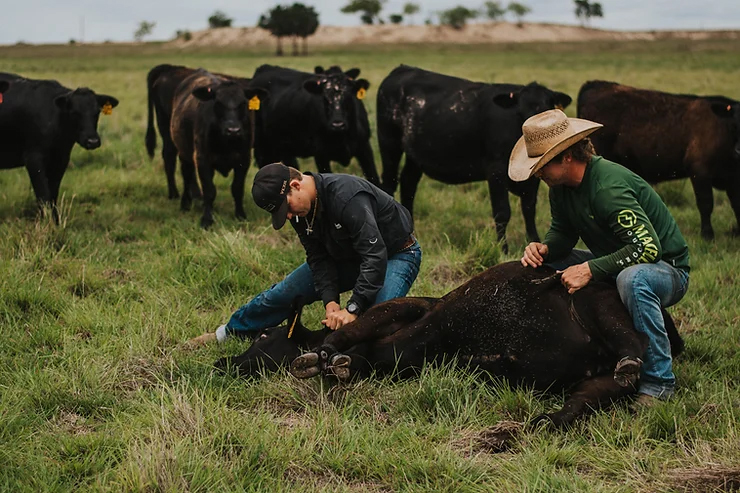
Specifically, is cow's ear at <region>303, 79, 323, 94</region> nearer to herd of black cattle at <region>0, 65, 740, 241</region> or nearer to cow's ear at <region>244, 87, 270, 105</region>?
herd of black cattle at <region>0, 65, 740, 241</region>

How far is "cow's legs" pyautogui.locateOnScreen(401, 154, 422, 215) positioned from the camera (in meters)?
10.1

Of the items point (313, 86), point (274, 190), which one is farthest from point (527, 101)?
point (274, 190)

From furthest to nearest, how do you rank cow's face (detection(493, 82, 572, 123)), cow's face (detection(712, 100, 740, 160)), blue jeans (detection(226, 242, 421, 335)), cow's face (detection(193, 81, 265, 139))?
1. cow's face (detection(193, 81, 265, 139))
2. cow's face (detection(712, 100, 740, 160))
3. cow's face (detection(493, 82, 572, 123))
4. blue jeans (detection(226, 242, 421, 335))

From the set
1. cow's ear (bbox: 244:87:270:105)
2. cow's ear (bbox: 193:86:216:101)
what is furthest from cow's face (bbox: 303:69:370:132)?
cow's ear (bbox: 193:86:216:101)

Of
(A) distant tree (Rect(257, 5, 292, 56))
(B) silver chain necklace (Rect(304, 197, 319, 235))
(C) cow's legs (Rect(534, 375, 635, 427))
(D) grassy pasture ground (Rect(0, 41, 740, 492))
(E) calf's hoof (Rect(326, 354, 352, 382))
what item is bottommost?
(D) grassy pasture ground (Rect(0, 41, 740, 492))

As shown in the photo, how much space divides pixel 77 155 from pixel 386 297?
29.5 feet

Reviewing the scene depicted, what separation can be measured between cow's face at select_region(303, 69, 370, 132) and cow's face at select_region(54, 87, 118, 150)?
280 cm

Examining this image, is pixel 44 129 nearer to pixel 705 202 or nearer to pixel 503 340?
pixel 503 340

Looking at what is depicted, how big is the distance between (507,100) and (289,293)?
4452 mm

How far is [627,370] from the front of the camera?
392 centimetres

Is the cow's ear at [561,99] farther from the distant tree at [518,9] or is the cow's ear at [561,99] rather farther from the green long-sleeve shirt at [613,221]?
the distant tree at [518,9]

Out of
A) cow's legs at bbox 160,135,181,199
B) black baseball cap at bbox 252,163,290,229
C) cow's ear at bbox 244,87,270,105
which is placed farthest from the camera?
cow's legs at bbox 160,135,181,199

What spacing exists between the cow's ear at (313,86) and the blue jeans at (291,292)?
5.66 m

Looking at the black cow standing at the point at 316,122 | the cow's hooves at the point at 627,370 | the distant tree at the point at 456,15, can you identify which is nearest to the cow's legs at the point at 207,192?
the black cow standing at the point at 316,122
